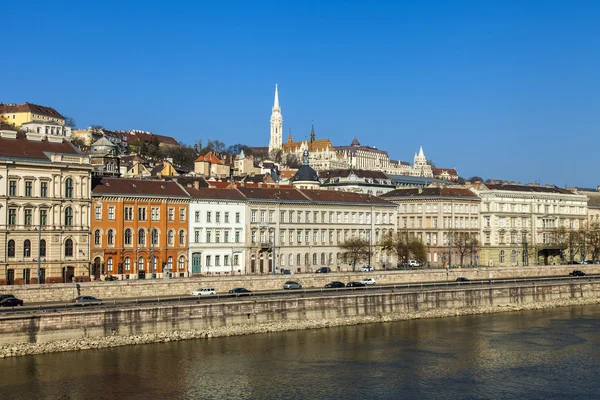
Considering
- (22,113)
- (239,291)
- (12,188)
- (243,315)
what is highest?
(22,113)

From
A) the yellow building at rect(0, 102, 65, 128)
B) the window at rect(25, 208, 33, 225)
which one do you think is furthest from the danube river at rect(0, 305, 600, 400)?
the yellow building at rect(0, 102, 65, 128)

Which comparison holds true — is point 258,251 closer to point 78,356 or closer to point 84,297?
point 84,297

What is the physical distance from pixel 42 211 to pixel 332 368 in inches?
1262

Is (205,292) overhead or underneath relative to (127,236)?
underneath

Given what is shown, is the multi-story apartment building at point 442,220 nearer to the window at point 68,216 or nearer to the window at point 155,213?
the window at point 155,213

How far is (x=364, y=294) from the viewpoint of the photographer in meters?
64.5

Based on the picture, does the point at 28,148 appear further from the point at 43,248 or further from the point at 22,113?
the point at 22,113

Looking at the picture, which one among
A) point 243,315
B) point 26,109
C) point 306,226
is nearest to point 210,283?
point 243,315

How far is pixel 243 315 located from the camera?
5731 cm

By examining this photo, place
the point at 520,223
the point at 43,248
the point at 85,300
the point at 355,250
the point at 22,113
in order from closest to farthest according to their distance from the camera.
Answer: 1. the point at 85,300
2. the point at 43,248
3. the point at 355,250
4. the point at 520,223
5. the point at 22,113

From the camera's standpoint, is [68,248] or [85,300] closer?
[85,300]

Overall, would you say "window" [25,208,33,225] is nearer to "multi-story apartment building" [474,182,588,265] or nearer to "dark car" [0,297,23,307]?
"dark car" [0,297,23,307]

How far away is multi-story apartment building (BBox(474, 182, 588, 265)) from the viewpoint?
370 feet

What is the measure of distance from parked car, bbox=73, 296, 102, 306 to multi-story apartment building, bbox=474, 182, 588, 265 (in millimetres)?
64690
